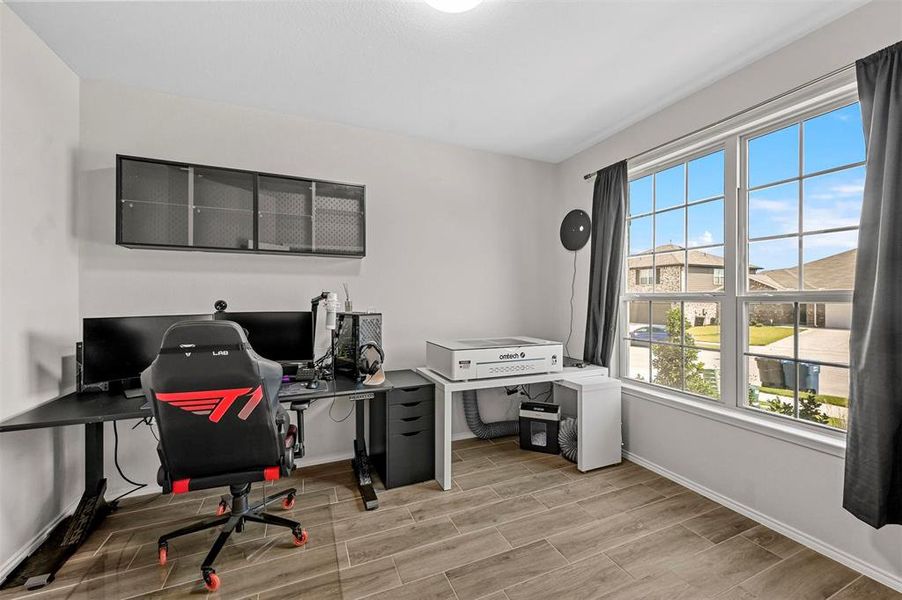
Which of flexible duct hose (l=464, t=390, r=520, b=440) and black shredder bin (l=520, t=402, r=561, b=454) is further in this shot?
flexible duct hose (l=464, t=390, r=520, b=440)

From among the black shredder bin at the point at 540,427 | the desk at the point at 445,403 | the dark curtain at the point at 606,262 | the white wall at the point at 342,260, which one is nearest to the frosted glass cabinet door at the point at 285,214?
the white wall at the point at 342,260

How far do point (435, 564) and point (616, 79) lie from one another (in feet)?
9.42

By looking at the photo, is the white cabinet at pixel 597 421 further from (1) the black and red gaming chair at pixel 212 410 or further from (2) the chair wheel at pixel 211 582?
(2) the chair wheel at pixel 211 582

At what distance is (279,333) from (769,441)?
9.66 feet

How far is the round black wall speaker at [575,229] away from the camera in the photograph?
3326mm

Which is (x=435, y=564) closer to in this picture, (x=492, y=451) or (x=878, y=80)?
(x=492, y=451)

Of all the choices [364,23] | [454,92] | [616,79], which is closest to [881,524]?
[616,79]

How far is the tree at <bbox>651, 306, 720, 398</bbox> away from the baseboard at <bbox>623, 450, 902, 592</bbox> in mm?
586

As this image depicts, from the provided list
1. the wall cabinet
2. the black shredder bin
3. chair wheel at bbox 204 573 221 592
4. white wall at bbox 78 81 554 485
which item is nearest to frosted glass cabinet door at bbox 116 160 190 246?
the wall cabinet

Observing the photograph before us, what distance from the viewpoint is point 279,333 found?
2512 millimetres

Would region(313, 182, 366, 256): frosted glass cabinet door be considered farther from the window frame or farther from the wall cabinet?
the window frame

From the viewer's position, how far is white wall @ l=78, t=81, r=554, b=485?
236cm

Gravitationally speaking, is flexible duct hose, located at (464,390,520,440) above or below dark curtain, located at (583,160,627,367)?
below

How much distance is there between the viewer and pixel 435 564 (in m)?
1.79
